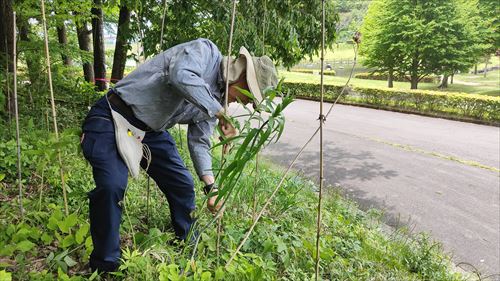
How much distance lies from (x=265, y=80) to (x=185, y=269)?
3.33 ft

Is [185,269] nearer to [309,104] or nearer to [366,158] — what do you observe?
[366,158]

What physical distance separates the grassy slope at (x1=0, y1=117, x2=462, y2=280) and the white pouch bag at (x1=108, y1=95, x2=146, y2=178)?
0.23 metres

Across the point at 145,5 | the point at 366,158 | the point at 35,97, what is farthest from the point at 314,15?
the point at 35,97

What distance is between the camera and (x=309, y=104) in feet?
52.2

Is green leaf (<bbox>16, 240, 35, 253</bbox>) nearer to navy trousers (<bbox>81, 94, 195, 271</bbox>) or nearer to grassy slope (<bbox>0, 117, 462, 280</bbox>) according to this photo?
grassy slope (<bbox>0, 117, 462, 280</bbox>)

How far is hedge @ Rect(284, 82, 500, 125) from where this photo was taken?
12266 millimetres

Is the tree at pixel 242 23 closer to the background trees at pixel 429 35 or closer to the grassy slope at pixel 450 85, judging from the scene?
the background trees at pixel 429 35

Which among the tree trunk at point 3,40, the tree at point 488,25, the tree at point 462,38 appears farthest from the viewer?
the tree at point 488,25

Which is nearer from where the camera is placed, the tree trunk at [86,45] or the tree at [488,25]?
the tree trunk at [86,45]

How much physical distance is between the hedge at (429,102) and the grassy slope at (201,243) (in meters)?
8.23

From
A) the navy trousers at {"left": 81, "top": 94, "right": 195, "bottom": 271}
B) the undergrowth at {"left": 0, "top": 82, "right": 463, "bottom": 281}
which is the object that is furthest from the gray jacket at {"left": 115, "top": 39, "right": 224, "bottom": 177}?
the undergrowth at {"left": 0, "top": 82, "right": 463, "bottom": 281}

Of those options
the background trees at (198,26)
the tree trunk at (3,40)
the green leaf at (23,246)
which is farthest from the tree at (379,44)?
the green leaf at (23,246)

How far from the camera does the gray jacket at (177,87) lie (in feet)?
5.27

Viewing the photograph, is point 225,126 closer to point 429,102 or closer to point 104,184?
point 104,184
